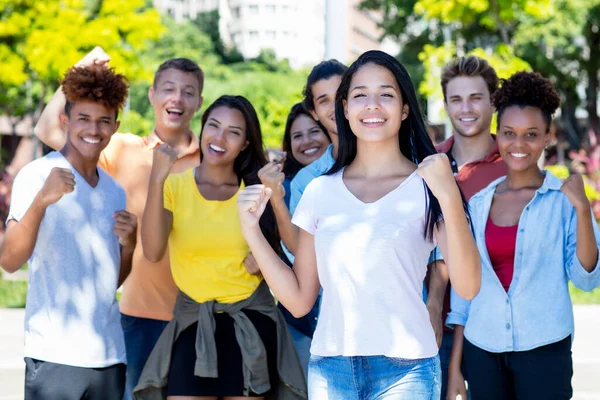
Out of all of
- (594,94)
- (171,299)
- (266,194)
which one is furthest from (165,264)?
(594,94)

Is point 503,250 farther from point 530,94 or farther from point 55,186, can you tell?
point 55,186

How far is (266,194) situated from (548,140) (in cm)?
158


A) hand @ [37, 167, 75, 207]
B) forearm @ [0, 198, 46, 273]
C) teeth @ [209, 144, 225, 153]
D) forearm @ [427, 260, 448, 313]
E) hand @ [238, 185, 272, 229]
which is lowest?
forearm @ [427, 260, 448, 313]

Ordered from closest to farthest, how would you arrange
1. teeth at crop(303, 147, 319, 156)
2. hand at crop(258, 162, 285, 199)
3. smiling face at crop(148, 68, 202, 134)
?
hand at crop(258, 162, 285, 199) < smiling face at crop(148, 68, 202, 134) < teeth at crop(303, 147, 319, 156)

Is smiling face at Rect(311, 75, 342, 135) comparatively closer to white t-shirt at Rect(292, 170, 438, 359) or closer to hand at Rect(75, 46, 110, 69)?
hand at Rect(75, 46, 110, 69)

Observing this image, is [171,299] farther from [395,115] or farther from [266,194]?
[395,115]

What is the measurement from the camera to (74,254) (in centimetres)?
390

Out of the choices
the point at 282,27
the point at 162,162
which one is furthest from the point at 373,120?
the point at 282,27

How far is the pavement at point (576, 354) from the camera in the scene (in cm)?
786

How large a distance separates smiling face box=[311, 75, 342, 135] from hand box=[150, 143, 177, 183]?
86 cm

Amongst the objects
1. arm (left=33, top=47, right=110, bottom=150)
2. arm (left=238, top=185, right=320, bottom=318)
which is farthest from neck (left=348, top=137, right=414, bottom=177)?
arm (left=33, top=47, right=110, bottom=150)

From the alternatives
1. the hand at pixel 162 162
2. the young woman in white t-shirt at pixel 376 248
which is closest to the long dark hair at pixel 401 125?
the young woman in white t-shirt at pixel 376 248

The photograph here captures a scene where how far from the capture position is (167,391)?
13.2 ft

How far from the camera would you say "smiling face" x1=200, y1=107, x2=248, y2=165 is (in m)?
4.29
